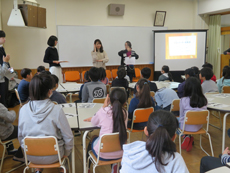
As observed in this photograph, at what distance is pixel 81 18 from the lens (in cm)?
672

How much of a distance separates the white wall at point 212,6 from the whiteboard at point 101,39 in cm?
154

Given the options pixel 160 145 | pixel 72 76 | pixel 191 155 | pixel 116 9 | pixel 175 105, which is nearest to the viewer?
pixel 160 145

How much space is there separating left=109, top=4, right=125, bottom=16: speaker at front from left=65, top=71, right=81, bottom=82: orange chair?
7.36 feet

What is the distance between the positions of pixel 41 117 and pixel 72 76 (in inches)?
182

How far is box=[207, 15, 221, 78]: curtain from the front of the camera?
7922mm

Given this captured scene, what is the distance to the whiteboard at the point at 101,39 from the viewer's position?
6.61m

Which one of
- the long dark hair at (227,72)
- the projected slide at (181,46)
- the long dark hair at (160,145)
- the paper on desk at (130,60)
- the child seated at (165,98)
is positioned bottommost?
the child seated at (165,98)

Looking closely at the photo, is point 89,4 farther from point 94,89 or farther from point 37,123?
point 37,123

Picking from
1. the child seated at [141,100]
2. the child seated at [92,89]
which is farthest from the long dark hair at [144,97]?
the child seated at [92,89]

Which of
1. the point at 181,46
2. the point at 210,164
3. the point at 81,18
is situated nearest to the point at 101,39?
the point at 81,18

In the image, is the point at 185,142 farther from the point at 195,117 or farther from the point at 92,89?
the point at 92,89

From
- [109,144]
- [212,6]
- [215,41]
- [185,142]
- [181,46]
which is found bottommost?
[185,142]

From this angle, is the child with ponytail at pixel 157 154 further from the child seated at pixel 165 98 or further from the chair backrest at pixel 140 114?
the child seated at pixel 165 98

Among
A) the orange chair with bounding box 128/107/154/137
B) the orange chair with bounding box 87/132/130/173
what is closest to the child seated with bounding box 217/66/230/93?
the orange chair with bounding box 128/107/154/137
